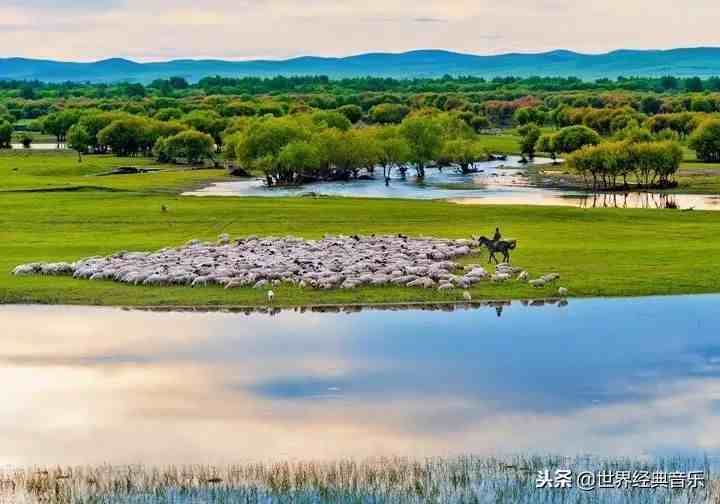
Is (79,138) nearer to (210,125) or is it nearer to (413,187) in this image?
(210,125)

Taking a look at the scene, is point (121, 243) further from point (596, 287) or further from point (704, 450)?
point (704, 450)

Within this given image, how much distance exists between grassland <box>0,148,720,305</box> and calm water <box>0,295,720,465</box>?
192 cm

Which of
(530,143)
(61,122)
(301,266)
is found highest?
(301,266)

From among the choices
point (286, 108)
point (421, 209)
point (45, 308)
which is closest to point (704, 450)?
point (45, 308)

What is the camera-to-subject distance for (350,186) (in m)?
84.4

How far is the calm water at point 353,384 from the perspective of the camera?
68.5ft

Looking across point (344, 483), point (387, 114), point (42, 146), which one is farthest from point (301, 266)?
point (387, 114)

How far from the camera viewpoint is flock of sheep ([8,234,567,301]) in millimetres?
36156

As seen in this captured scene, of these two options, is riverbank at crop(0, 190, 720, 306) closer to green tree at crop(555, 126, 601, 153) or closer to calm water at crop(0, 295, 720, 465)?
calm water at crop(0, 295, 720, 465)

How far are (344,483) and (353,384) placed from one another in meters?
6.37

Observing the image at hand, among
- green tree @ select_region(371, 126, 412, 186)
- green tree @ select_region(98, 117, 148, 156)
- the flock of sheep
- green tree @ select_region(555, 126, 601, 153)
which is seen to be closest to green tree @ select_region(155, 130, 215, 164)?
green tree @ select_region(98, 117, 148, 156)

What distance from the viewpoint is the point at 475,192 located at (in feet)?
256

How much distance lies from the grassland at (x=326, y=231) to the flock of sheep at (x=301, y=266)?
64cm

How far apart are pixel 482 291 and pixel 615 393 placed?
11497 millimetres
